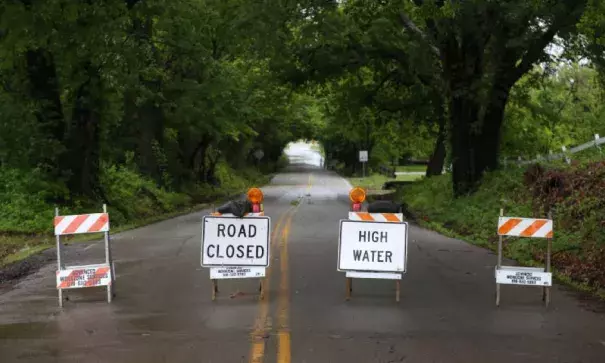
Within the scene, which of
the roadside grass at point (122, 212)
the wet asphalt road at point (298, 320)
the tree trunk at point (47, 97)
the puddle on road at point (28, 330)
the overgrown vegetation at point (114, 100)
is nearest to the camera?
the wet asphalt road at point (298, 320)

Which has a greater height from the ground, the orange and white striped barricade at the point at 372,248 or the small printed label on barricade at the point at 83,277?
the orange and white striped barricade at the point at 372,248

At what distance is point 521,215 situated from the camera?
1759cm

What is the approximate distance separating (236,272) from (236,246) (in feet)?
1.21

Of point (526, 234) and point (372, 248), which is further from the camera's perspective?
point (372, 248)

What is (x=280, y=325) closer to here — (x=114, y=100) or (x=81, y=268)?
(x=81, y=268)

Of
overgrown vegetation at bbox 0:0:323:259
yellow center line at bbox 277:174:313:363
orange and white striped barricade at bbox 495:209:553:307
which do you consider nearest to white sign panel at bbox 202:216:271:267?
yellow center line at bbox 277:174:313:363

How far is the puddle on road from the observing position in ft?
24.9

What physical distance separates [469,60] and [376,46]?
5.97 meters

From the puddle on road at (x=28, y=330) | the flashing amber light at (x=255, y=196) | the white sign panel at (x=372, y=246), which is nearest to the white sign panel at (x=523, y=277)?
the white sign panel at (x=372, y=246)

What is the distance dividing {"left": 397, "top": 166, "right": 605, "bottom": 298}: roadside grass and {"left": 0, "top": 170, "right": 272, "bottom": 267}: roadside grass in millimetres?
10098

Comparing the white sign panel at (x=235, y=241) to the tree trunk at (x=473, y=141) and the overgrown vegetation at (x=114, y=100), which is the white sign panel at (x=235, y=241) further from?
the tree trunk at (x=473, y=141)

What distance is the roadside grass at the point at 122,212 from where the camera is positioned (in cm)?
1738

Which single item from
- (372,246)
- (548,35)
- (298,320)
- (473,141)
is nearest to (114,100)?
(473,141)

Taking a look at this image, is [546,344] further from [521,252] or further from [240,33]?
[240,33]
